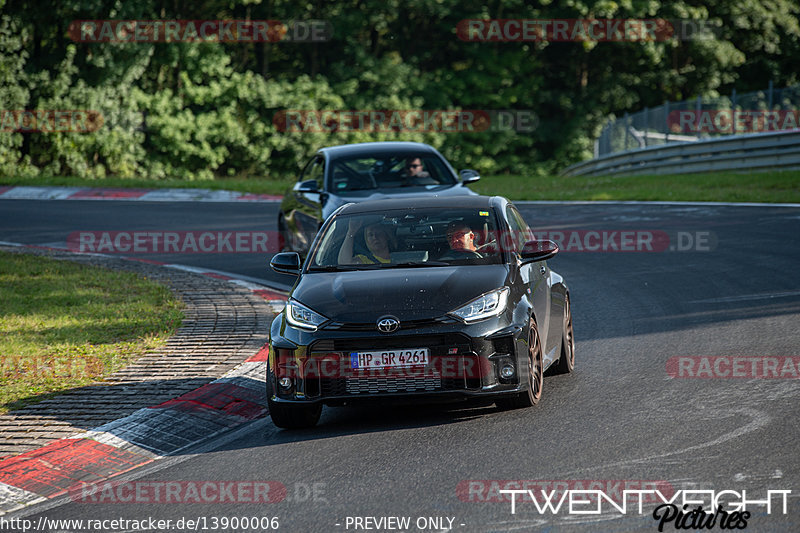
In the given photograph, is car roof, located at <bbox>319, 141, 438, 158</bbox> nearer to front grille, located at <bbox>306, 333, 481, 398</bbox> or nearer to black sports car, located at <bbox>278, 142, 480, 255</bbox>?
black sports car, located at <bbox>278, 142, 480, 255</bbox>

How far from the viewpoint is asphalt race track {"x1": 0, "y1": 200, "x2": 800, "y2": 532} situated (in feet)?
18.1

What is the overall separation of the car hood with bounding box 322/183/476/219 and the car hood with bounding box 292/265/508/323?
5901 mm

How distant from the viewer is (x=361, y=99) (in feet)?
162

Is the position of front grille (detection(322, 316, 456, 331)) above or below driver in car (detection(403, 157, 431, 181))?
above

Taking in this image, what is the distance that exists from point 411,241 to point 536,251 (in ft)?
3.06

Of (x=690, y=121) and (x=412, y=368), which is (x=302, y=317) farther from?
(x=690, y=121)

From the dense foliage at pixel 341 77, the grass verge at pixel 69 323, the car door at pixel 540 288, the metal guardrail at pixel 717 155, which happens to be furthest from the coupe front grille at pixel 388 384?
the dense foliage at pixel 341 77

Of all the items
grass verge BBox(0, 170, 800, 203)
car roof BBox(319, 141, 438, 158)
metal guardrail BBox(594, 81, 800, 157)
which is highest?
car roof BBox(319, 141, 438, 158)

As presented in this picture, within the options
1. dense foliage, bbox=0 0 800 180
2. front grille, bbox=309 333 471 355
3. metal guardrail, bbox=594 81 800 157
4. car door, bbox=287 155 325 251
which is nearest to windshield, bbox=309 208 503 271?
front grille, bbox=309 333 471 355

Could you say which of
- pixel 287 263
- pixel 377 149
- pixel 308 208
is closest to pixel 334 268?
pixel 287 263

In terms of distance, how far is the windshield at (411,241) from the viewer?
807 cm

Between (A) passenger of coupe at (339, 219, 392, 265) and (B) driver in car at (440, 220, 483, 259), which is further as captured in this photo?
(A) passenger of coupe at (339, 219, 392, 265)

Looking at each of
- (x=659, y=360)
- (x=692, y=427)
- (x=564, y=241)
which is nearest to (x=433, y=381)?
(x=692, y=427)

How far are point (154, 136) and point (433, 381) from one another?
38080 mm
